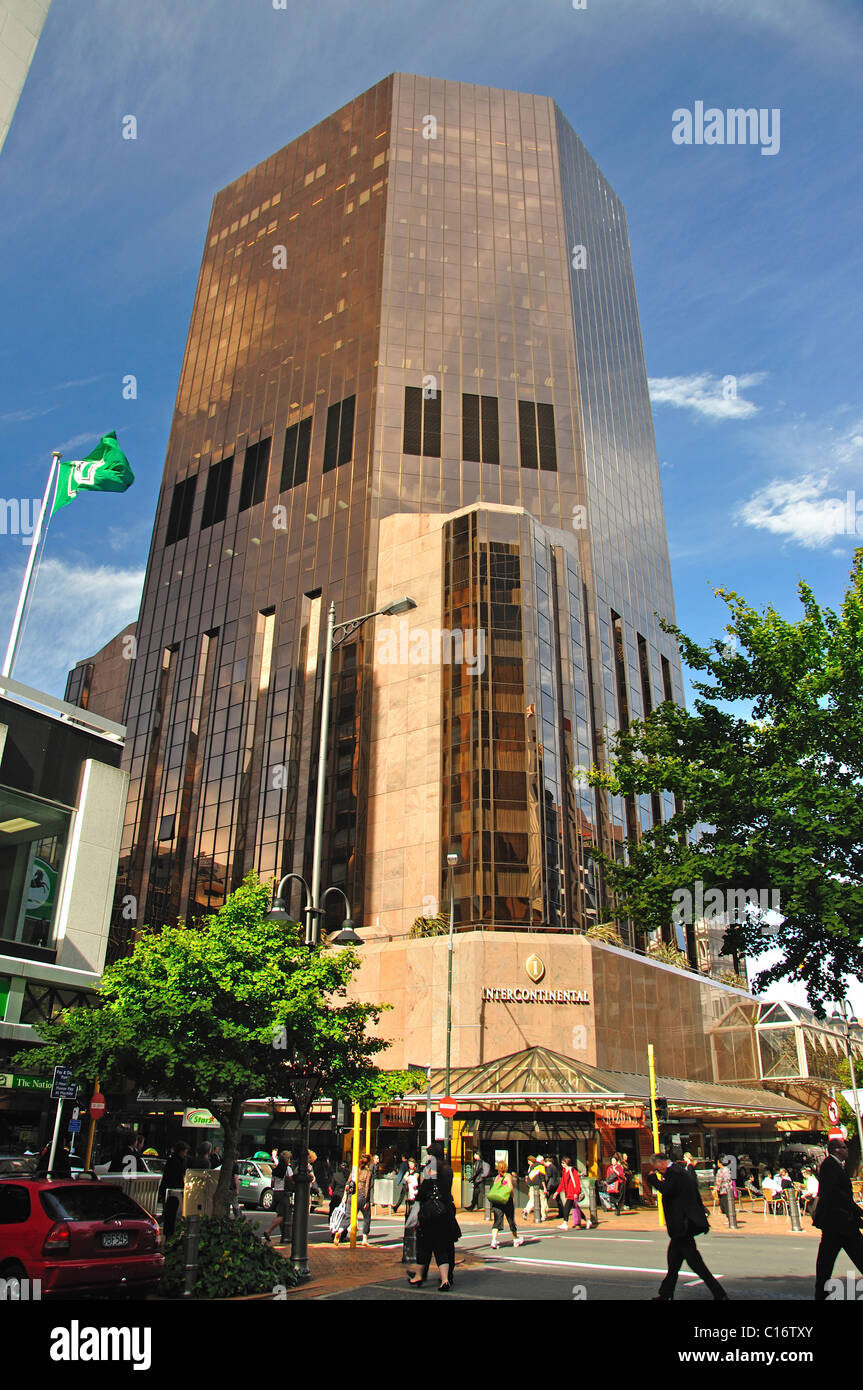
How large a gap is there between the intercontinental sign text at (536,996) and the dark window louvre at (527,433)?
3881 centimetres

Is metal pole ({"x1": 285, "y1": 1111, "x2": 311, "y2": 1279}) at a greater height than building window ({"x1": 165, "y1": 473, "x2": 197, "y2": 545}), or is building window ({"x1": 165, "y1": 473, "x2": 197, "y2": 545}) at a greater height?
building window ({"x1": 165, "y1": 473, "x2": 197, "y2": 545})

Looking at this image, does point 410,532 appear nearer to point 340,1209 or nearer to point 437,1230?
point 340,1209

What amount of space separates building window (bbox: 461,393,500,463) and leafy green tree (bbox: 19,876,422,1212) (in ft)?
172

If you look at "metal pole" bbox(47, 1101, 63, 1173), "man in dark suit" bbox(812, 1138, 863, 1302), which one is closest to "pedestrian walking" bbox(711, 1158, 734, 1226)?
"metal pole" bbox(47, 1101, 63, 1173)

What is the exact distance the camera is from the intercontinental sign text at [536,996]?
4447 cm

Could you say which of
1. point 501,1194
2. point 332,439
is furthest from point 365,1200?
point 332,439

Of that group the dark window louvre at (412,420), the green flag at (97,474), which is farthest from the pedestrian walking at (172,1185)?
the dark window louvre at (412,420)

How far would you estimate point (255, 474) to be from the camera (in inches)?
3199

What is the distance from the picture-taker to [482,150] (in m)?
81.5

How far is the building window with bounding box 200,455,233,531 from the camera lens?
273 feet

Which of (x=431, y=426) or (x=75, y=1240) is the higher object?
(x=431, y=426)

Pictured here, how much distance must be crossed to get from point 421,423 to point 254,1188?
172 feet

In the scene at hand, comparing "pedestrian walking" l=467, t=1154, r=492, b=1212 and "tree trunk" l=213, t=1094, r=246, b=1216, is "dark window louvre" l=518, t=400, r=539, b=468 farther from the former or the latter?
"tree trunk" l=213, t=1094, r=246, b=1216
